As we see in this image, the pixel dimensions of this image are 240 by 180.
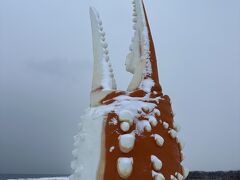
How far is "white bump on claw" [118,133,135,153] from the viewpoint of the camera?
158 centimetres

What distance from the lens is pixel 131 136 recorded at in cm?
160

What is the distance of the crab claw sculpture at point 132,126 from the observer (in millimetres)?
1599

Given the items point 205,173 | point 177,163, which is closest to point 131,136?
point 177,163

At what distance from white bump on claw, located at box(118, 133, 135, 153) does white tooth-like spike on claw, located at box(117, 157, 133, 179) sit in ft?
0.15

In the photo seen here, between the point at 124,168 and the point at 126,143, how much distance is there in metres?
0.11

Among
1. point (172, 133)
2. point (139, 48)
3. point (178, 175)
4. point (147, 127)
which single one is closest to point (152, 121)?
point (147, 127)

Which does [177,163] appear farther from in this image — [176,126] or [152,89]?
[152,89]

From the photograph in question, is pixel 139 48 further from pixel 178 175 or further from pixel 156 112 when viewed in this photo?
pixel 178 175

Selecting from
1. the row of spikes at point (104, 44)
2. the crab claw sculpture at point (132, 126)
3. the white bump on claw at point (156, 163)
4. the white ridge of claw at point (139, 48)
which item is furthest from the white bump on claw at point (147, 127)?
the row of spikes at point (104, 44)

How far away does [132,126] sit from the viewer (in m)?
1.65

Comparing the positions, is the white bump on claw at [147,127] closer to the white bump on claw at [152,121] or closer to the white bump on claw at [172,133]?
the white bump on claw at [152,121]

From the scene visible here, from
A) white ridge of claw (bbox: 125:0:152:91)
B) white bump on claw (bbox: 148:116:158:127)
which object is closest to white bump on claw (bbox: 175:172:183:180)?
white bump on claw (bbox: 148:116:158:127)

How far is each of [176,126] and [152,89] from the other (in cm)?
26

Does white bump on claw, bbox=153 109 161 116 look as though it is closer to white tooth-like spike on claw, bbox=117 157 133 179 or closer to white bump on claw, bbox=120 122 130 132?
white bump on claw, bbox=120 122 130 132
